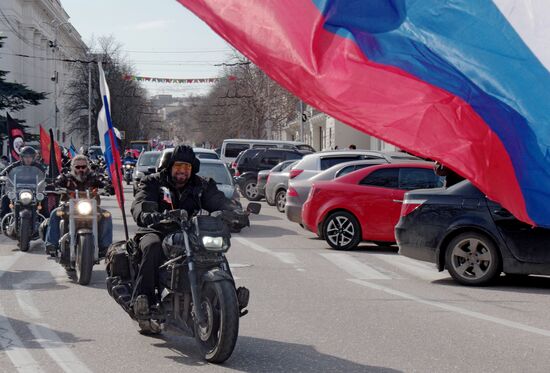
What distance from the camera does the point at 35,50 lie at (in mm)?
97000

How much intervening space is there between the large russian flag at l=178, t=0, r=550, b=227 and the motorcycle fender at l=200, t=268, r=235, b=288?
3.06m

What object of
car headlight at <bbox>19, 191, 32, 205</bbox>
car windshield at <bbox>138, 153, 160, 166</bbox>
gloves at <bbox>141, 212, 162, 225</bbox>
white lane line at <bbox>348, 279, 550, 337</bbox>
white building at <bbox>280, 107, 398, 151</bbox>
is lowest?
white lane line at <bbox>348, 279, 550, 337</bbox>

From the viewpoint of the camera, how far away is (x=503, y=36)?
14.5 ft

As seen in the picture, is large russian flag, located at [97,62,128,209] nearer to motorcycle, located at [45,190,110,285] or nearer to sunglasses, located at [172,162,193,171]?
sunglasses, located at [172,162,193,171]

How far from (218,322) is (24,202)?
1037 centimetres

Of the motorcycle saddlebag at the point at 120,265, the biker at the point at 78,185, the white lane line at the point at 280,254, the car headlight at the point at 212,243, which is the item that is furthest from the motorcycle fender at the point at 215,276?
the white lane line at the point at 280,254

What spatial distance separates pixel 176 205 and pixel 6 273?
622 centimetres

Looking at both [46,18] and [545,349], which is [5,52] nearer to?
[46,18]

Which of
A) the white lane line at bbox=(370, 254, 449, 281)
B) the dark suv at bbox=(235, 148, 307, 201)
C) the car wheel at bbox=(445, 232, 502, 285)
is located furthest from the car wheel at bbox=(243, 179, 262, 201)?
the car wheel at bbox=(445, 232, 502, 285)

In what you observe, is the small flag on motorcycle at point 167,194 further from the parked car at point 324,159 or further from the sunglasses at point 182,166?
the parked car at point 324,159

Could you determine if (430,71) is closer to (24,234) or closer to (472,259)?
(472,259)

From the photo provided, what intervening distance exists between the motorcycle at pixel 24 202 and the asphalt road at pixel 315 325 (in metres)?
1.77

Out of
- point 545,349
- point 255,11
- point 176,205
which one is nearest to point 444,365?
point 545,349

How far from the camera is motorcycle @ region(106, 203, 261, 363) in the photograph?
7.21 m
